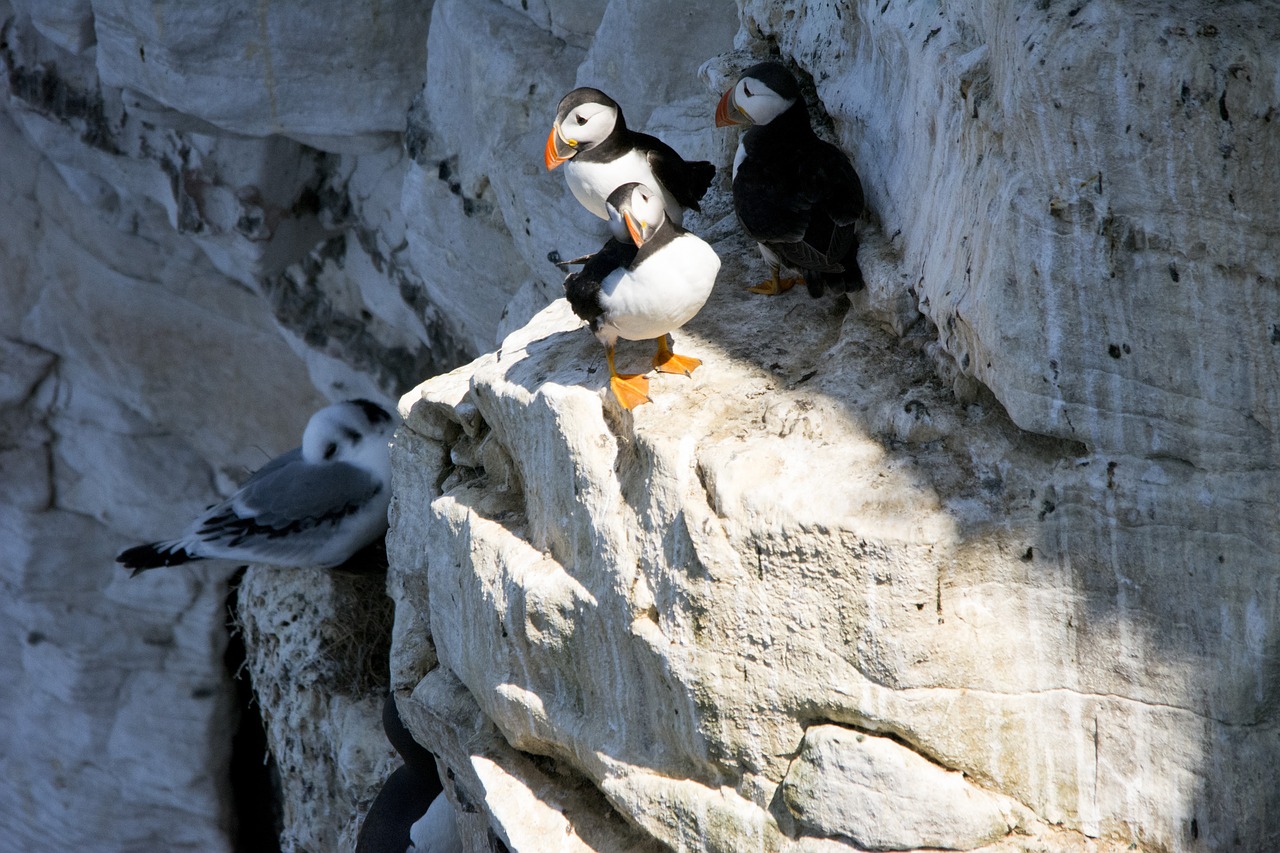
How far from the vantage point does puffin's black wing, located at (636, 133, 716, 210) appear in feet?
9.70

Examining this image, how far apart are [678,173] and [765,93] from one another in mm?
348

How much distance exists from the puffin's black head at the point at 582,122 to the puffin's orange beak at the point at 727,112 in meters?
0.27

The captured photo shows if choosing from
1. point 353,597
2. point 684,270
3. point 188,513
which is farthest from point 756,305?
point 188,513

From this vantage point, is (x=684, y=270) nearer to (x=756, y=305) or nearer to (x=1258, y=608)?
(x=756, y=305)

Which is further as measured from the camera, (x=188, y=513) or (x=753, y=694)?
(x=188, y=513)

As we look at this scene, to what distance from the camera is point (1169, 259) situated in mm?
1852

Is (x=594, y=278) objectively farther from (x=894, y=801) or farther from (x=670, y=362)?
(x=894, y=801)

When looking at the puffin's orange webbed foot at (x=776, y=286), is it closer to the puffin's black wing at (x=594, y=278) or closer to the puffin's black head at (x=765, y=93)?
the puffin's black head at (x=765, y=93)

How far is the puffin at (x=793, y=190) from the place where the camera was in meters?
2.50

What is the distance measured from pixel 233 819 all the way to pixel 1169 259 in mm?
6750

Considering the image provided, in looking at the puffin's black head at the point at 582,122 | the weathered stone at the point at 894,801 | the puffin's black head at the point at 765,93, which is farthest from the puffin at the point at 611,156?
the weathered stone at the point at 894,801

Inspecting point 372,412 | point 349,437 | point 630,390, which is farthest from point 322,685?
point 630,390

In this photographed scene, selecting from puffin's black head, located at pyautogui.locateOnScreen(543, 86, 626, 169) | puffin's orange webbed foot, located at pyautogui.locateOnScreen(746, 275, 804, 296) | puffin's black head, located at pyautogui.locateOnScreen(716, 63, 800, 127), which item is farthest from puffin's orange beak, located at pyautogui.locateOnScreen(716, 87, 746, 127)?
puffin's orange webbed foot, located at pyautogui.locateOnScreen(746, 275, 804, 296)

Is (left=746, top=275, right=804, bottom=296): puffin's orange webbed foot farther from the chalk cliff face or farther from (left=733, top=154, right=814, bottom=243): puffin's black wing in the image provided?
(left=733, top=154, right=814, bottom=243): puffin's black wing
